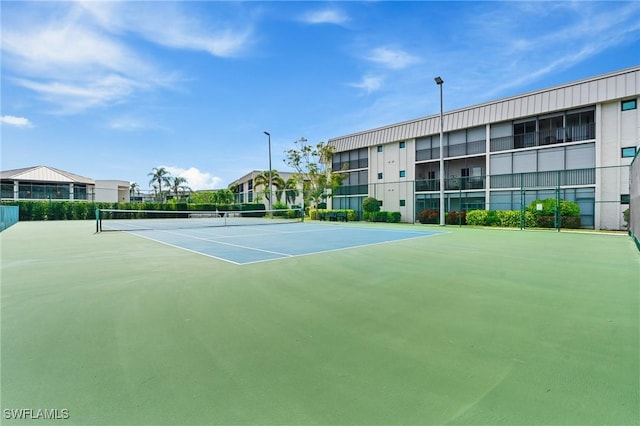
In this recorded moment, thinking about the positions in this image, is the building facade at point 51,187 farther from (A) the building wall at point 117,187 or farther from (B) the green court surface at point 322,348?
(B) the green court surface at point 322,348

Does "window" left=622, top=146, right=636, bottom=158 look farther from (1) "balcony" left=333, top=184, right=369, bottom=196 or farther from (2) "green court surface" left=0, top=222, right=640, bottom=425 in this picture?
(2) "green court surface" left=0, top=222, right=640, bottom=425

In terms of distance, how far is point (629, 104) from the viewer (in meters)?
17.8

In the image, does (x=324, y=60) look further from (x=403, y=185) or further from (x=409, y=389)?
(x=409, y=389)

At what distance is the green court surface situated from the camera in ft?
6.27

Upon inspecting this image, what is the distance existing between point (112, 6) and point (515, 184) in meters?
24.0

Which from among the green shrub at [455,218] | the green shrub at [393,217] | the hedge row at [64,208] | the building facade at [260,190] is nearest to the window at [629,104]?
the green shrub at [455,218]

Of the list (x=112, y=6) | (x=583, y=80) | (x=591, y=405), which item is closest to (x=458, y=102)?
(x=583, y=80)

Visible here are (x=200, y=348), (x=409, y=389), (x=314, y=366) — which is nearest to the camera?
(x=409, y=389)

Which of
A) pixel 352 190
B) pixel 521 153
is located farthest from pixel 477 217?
pixel 352 190

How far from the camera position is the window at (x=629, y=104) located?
17.6 m

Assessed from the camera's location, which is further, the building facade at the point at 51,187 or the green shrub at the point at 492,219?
the building facade at the point at 51,187

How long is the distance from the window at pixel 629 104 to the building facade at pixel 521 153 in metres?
0.04

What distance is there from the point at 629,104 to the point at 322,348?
24149mm

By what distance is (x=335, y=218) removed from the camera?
1097 inches
